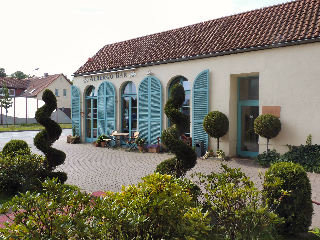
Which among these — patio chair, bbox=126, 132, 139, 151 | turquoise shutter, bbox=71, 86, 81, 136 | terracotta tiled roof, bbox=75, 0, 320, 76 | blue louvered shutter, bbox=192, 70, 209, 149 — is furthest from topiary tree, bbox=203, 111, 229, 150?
turquoise shutter, bbox=71, 86, 81, 136

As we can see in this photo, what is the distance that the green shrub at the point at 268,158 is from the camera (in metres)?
10.4

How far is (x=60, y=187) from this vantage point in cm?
316

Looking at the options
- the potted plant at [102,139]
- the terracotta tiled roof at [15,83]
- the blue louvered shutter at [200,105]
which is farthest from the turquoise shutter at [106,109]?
the terracotta tiled roof at [15,83]

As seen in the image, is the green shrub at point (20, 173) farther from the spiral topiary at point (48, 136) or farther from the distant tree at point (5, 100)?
the distant tree at point (5, 100)

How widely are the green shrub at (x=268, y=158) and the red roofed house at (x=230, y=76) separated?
35 centimetres

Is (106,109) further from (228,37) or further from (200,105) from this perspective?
(228,37)

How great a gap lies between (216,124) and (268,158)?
223 cm

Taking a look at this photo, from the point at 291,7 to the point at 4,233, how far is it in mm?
13016

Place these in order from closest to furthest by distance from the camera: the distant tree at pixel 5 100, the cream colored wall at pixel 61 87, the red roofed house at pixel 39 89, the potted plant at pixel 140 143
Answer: the potted plant at pixel 140 143 < the distant tree at pixel 5 100 < the red roofed house at pixel 39 89 < the cream colored wall at pixel 61 87

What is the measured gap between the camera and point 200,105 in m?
12.7

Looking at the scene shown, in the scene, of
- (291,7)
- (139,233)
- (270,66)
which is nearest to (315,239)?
(139,233)

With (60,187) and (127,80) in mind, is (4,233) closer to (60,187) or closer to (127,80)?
(60,187)

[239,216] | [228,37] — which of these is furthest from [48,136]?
[228,37]

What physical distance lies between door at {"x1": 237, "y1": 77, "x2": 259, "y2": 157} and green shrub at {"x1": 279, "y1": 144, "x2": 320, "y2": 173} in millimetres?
1854
